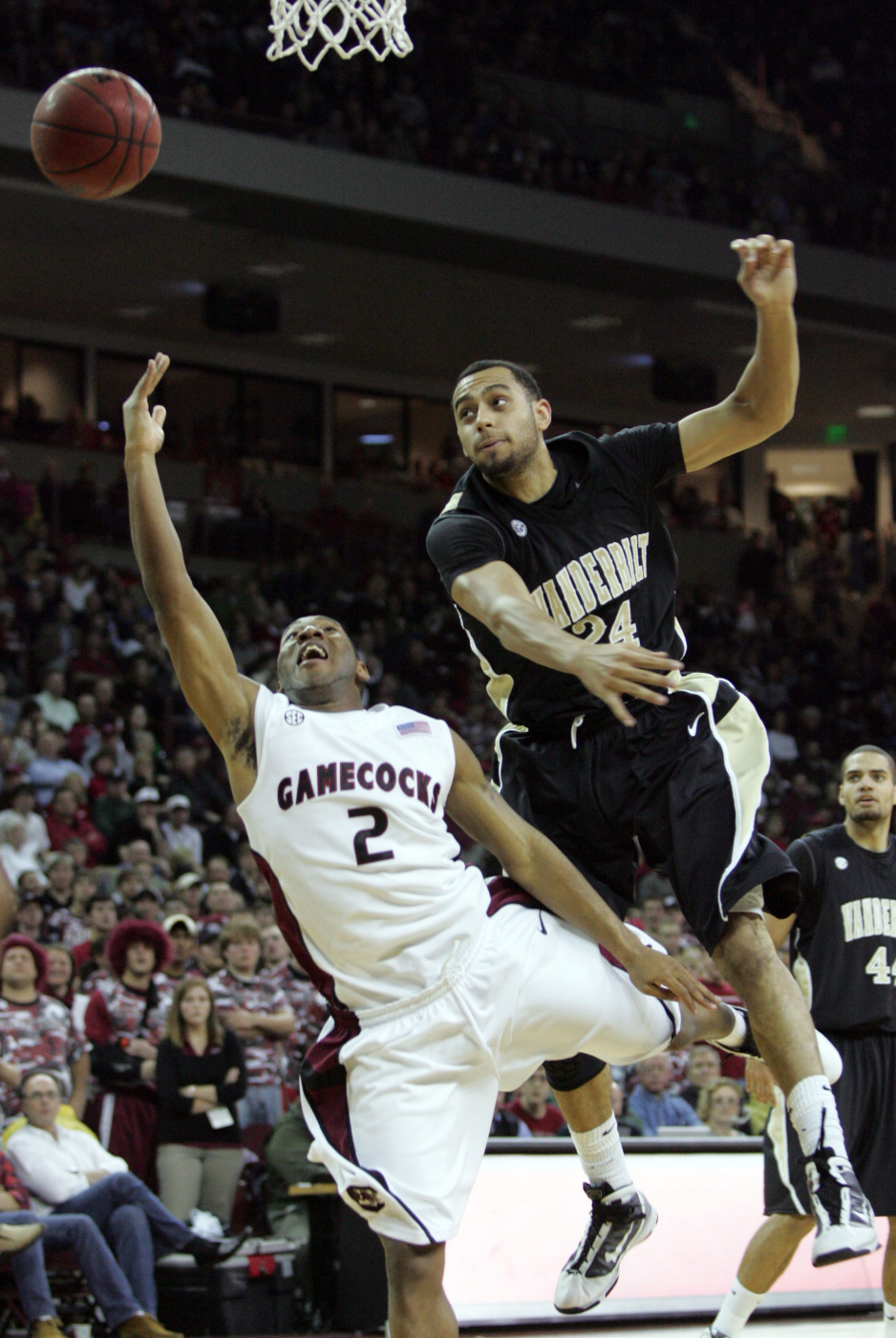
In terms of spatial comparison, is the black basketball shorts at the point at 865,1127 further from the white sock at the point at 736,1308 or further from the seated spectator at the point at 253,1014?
the seated spectator at the point at 253,1014

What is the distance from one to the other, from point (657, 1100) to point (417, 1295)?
215 inches

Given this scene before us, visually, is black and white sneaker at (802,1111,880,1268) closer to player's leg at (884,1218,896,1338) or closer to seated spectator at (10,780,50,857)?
player's leg at (884,1218,896,1338)

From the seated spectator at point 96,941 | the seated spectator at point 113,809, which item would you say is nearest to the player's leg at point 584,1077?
the seated spectator at point 96,941

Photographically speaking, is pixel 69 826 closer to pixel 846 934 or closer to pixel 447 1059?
pixel 846 934

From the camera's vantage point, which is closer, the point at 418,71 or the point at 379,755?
the point at 379,755

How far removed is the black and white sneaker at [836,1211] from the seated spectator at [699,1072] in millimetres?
5538

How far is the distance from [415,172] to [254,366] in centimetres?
625

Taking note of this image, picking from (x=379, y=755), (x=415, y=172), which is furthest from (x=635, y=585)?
(x=415, y=172)

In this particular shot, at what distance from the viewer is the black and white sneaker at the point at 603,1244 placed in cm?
458

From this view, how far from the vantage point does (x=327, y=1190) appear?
25.6ft

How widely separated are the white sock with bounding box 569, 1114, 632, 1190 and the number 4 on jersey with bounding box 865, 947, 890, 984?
191cm

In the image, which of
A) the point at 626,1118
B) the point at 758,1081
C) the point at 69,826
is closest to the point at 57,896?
the point at 69,826

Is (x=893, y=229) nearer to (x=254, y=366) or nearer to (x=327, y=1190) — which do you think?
(x=254, y=366)

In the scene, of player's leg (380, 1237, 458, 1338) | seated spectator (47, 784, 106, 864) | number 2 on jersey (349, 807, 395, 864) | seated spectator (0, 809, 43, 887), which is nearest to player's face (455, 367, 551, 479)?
number 2 on jersey (349, 807, 395, 864)
